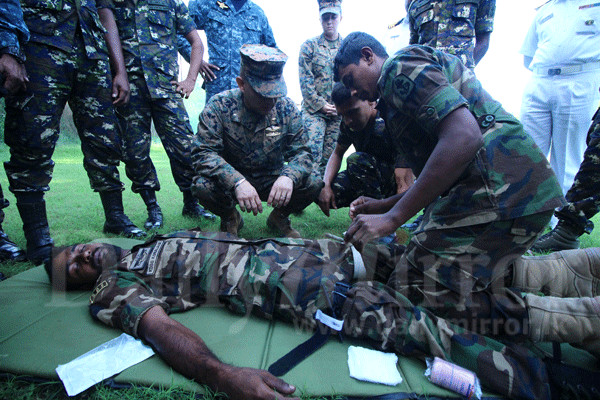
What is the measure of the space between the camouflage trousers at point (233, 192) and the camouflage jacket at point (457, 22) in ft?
5.96

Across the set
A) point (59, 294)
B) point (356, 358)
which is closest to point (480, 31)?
point (356, 358)

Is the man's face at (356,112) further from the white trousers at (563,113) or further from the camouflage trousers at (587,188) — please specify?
the white trousers at (563,113)

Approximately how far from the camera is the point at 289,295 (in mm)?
1695

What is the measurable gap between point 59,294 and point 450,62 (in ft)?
8.76

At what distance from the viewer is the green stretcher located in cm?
132

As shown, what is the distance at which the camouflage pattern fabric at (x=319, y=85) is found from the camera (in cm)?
437

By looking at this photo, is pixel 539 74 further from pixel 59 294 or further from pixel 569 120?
pixel 59 294

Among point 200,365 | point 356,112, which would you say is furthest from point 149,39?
point 200,365

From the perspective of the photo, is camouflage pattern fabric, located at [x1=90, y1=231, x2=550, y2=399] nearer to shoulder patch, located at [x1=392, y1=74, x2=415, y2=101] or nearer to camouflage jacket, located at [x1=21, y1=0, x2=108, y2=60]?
shoulder patch, located at [x1=392, y1=74, x2=415, y2=101]

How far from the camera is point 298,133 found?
3018 millimetres

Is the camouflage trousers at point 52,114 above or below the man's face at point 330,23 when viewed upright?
below

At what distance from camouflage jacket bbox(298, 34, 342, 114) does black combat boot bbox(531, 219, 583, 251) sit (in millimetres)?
3017

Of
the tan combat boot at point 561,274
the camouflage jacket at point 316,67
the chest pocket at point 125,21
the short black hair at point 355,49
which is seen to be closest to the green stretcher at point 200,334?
the tan combat boot at point 561,274

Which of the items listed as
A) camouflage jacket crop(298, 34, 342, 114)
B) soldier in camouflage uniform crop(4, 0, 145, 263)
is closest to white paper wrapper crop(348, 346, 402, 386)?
soldier in camouflage uniform crop(4, 0, 145, 263)
